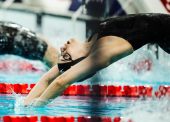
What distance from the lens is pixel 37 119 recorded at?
263cm

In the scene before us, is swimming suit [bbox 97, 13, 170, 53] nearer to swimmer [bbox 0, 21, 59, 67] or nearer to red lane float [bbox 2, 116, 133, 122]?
swimmer [bbox 0, 21, 59, 67]

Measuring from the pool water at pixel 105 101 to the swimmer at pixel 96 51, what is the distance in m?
0.05

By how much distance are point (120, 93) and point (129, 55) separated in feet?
0.88

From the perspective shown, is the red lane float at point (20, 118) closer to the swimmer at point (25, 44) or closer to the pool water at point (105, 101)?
the pool water at point (105, 101)

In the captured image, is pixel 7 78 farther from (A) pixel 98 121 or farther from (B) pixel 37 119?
(A) pixel 98 121

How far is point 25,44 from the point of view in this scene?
8.70ft

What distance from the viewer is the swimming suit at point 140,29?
8.99 feet

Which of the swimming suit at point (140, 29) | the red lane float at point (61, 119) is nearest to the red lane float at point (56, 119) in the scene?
the red lane float at point (61, 119)

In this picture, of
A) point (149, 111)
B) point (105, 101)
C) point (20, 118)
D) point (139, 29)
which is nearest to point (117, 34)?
point (139, 29)

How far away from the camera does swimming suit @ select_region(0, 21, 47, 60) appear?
2.62 m

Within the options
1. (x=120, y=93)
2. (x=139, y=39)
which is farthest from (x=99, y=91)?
(x=139, y=39)

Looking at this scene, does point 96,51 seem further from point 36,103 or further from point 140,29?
point 36,103

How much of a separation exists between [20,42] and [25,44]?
4cm

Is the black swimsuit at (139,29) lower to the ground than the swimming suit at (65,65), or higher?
higher
